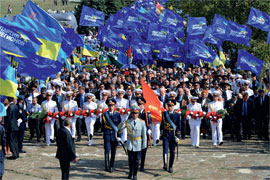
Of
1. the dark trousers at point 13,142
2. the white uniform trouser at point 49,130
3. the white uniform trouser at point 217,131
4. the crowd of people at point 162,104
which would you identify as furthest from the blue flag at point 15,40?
the white uniform trouser at point 217,131

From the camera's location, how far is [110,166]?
12.9 m

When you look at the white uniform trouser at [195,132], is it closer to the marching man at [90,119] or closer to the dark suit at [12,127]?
the marching man at [90,119]

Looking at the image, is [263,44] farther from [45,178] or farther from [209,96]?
[45,178]

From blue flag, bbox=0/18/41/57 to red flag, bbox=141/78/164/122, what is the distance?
3.55 metres

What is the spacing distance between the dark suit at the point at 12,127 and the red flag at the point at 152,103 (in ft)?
14.4

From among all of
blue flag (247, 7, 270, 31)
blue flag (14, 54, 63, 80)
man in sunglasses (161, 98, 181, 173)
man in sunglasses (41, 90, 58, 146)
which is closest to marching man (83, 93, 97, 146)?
man in sunglasses (41, 90, 58, 146)

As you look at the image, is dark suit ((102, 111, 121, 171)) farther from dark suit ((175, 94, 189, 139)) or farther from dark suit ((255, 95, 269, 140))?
dark suit ((255, 95, 269, 140))

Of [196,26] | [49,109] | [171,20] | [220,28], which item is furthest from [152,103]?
[171,20]

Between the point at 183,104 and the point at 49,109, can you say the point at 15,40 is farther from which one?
the point at 183,104

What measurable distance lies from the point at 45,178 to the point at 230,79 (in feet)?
38.7

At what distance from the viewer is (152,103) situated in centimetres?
1312

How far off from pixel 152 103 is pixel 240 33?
1359cm

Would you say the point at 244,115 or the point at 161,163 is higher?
the point at 244,115

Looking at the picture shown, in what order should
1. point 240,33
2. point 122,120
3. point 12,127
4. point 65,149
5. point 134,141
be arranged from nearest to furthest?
point 65,149 → point 134,141 → point 12,127 → point 122,120 → point 240,33
